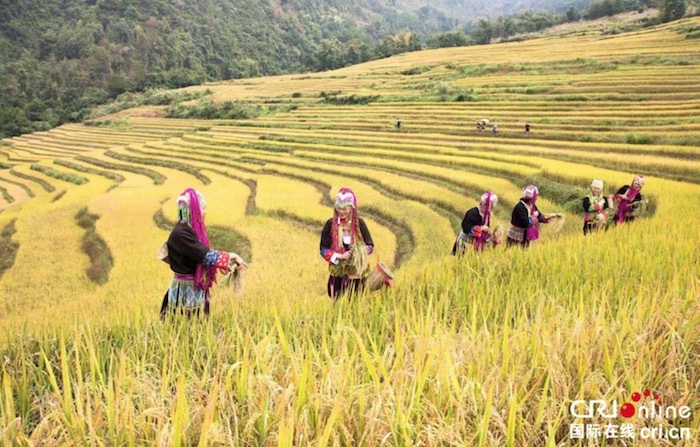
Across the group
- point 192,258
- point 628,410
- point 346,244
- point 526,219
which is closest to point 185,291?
point 192,258

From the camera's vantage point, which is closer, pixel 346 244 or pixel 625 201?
pixel 346 244

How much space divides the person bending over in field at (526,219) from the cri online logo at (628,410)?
441cm

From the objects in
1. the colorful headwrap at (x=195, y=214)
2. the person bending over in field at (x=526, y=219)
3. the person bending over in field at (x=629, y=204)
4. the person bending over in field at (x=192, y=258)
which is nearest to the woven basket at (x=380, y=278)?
the person bending over in field at (x=192, y=258)

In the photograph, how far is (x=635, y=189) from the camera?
6.68 metres

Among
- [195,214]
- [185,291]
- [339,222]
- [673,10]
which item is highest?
[673,10]

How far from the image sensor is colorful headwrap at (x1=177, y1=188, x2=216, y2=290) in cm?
354

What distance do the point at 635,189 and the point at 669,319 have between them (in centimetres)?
583

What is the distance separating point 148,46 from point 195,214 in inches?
4390

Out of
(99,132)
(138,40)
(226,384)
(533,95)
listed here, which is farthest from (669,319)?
(138,40)

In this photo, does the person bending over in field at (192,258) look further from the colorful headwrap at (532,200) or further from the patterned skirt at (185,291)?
the colorful headwrap at (532,200)

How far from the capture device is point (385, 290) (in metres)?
3.14

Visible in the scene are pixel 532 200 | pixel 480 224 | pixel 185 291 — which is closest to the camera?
pixel 185 291

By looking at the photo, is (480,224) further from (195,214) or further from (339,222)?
(195,214)

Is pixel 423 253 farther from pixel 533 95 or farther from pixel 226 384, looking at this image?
pixel 533 95
